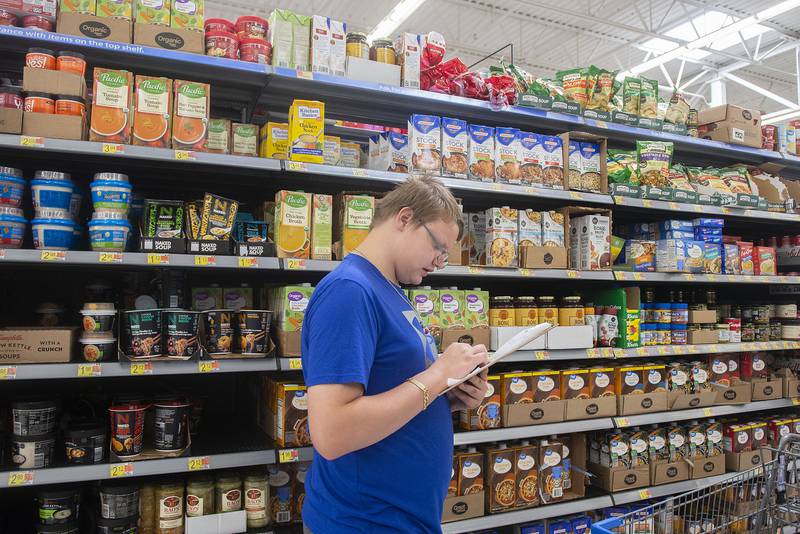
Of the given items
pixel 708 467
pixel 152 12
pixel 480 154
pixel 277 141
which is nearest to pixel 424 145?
pixel 480 154

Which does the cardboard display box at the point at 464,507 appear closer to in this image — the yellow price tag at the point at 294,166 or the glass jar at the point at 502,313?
the glass jar at the point at 502,313

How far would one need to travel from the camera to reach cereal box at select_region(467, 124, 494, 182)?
318 centimetres

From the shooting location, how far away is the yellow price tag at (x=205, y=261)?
2.49 meters

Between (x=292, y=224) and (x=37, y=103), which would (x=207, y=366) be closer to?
(x=292, y=224)

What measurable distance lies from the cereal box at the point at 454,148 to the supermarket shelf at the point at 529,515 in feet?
6.24

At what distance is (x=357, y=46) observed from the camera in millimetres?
2951

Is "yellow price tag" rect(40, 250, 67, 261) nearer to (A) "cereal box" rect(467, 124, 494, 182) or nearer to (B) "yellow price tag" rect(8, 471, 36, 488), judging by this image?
(B) "yellow price tag" rect(8, 471, 36, 488)

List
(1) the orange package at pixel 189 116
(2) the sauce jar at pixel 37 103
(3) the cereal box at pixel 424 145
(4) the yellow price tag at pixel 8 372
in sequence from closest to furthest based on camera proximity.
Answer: (4) the yellow price tag at pixel 8 372
(2) the sauce jar at pixel 37 103
(1) the orange package at pixel 189 116
(3) the cereal box at pixel 424 145

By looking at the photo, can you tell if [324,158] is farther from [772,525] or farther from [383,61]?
[772,525]

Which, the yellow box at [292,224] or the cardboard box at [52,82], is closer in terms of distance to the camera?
the cardboard box at [52,82]

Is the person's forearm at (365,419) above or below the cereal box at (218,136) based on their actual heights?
below

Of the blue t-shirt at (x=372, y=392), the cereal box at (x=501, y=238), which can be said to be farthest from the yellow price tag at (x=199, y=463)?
the cereal box at (x=501, y=238)

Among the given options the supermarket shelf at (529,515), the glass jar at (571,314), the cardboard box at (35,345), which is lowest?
the supermarket shelf at (529,515)

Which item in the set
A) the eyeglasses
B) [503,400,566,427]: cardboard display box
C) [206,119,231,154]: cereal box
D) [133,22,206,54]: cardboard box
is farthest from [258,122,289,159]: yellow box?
[503,400,566,427]: cardboard display box
